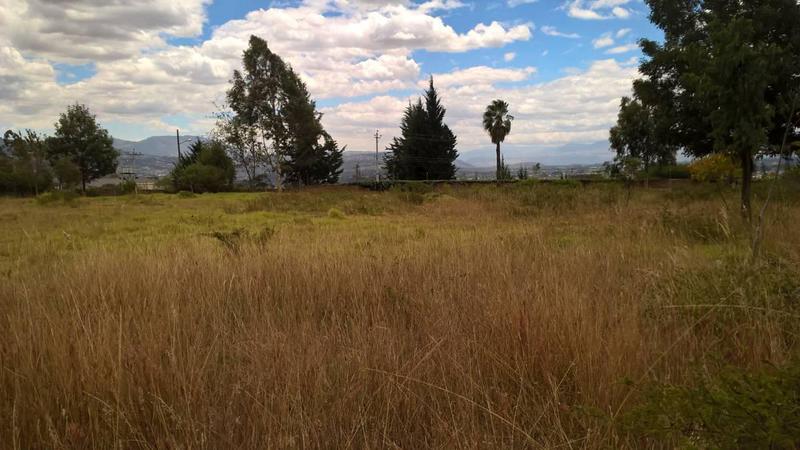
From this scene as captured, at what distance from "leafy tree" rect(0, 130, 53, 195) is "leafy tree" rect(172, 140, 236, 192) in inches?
375

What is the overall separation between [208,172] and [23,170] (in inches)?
526

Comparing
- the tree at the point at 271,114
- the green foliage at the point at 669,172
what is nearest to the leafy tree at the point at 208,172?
the tree at the point at 271,114

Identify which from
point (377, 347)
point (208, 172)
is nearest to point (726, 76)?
point (377, 347)

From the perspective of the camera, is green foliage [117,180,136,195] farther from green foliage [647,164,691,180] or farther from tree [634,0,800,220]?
green foliage [647,164,691,180]

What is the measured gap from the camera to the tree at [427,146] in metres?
49.2

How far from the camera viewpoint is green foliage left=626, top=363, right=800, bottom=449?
1.45m

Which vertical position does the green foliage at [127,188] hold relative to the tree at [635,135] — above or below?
below

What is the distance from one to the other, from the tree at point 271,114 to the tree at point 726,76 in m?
31.6

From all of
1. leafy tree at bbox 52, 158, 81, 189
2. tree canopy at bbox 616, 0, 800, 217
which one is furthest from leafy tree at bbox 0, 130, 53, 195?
tree canopy at bbox 616, 0, 800, 217

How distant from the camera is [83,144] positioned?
48219 millimetres

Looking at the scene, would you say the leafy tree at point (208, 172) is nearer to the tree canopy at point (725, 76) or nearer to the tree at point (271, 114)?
the tree at point (271, 114)

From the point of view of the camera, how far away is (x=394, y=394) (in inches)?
96.4

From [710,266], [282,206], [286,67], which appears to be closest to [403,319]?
[710,266]

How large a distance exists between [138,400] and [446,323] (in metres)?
1.80
